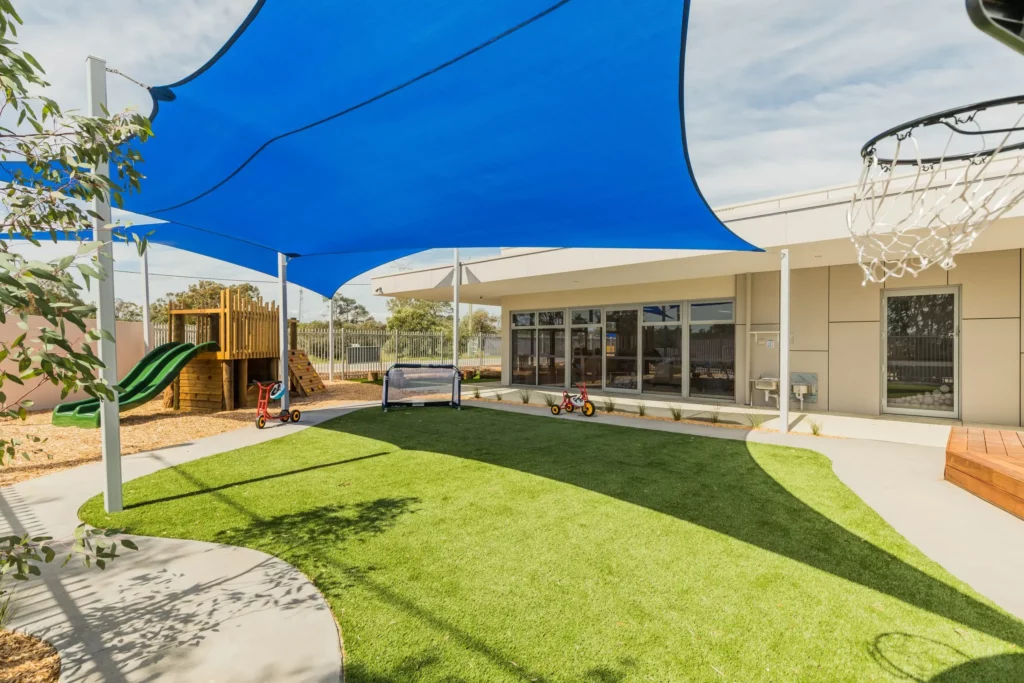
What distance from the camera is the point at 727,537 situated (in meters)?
3.55

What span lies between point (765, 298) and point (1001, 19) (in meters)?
10.1

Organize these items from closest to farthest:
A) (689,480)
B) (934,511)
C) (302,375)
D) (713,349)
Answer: (934,511)
(689,480)
(713,349)
(302,375)

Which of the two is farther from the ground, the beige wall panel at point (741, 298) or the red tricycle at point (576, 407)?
the beige wall panel at point (741, 298)

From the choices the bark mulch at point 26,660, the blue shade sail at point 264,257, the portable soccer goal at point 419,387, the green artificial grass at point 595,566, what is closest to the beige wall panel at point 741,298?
the green artificial grass at point 595,566

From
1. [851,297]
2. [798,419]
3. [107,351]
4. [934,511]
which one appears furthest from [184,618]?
[851,297]

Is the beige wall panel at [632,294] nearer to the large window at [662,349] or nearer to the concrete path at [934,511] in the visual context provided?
the large window at [662,349]

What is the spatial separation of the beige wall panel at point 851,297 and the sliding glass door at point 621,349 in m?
4.03

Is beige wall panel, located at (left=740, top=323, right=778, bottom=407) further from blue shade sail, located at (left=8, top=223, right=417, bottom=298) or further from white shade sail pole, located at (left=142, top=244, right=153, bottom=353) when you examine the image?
white shade sail pole, located at (left=142, top=244, right=153, bottom=353)

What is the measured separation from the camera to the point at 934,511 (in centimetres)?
407

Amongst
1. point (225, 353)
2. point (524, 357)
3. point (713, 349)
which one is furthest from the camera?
point (524, 357)

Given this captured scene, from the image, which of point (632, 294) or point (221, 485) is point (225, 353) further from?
point (632, 294)

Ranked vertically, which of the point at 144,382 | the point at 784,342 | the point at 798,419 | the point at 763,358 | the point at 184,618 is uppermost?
the point at 784,342

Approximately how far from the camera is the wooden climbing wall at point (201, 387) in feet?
31.3

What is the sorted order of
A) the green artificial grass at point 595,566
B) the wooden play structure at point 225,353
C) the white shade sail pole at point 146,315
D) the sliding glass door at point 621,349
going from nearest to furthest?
the green artificial grass at point 595,566
the wooden play structure at point 225,353
the white shade sail pole at point 146,315
the sliding glass door at point 621,349
